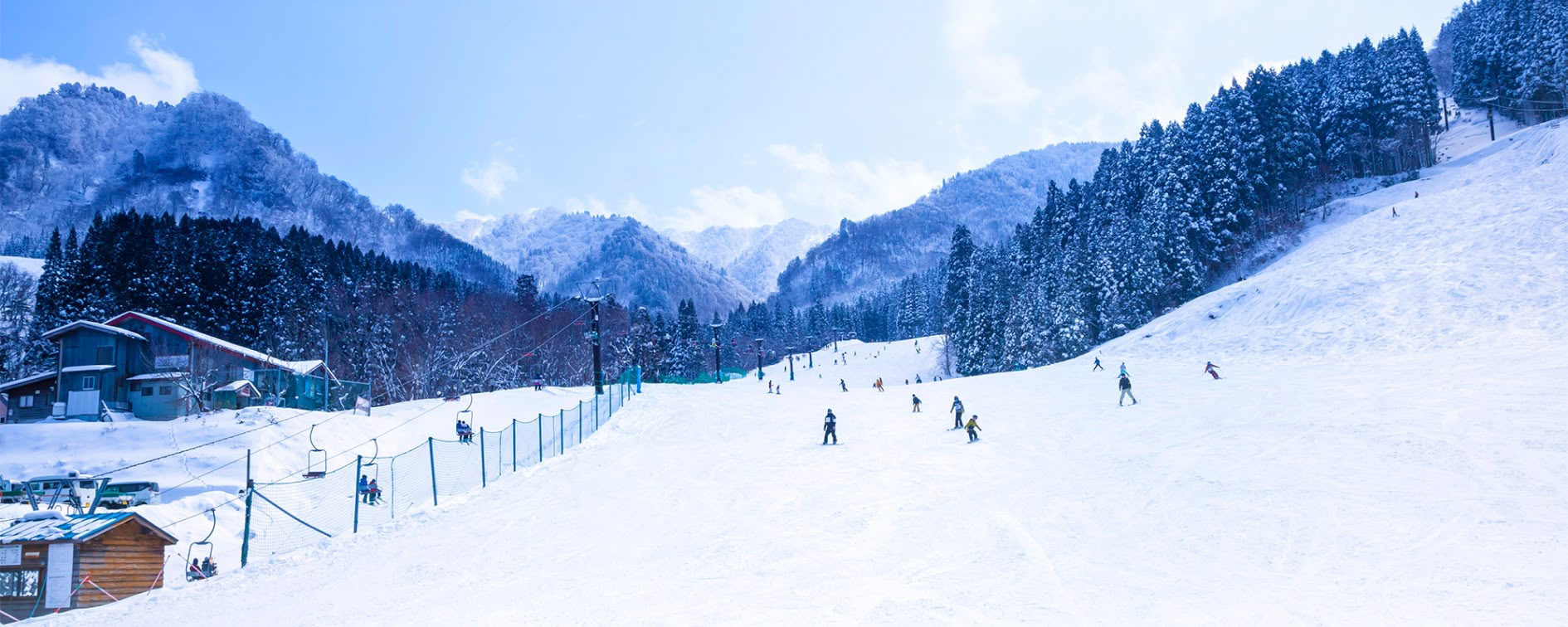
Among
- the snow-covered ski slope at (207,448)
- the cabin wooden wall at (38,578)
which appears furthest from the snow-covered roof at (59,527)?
the snow-covered ski slope at (207,448)

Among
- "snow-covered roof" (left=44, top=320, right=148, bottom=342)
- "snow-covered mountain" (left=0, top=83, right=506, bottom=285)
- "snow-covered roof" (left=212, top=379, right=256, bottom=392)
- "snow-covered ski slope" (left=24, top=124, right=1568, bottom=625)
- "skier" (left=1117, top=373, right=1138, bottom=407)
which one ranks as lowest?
"snow-covered ski slope" (left=24, top=124, right=1568, bottom=625)

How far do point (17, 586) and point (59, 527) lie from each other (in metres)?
1.29

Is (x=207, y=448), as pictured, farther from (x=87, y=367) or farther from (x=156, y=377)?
(x=87, y=367)

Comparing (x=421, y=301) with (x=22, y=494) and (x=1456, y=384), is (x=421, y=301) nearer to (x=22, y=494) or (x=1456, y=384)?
(x=22, y=494)

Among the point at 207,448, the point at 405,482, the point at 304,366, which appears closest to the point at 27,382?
the point at 304,366

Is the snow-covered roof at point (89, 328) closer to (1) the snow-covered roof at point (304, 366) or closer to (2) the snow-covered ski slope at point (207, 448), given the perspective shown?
(2) the snow-covered ski slope at point (207, 448)

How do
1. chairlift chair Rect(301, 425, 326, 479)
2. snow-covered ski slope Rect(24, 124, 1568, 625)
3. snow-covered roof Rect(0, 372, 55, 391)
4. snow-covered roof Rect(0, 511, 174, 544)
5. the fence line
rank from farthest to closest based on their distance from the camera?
snow-covered roof Rect(0, 372, 55, 391)
chairlift chair Rect(301, 425, 326, 479)
the fence line
snow-covered roof Rect(0, 511, 174, 544)
snow-covered ski slope Rect(24, 124, 1568, 625)

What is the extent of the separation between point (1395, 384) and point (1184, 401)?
555 centimetres

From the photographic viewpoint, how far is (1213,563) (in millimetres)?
10109

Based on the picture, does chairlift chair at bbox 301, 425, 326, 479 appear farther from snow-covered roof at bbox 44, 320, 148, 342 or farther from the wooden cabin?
snow-covered roof at bbox 44, 320, 148, 342

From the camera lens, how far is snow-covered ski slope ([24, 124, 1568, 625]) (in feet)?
30.0

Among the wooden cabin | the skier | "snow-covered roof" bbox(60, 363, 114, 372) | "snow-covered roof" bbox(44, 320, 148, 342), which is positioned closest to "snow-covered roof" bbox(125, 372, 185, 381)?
"snow-covered roof" bbox(60, 363, 114, 372)

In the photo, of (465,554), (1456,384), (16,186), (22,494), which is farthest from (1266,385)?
(16,186)

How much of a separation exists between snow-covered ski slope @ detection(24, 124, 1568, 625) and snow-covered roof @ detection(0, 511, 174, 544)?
6920 millimetres
